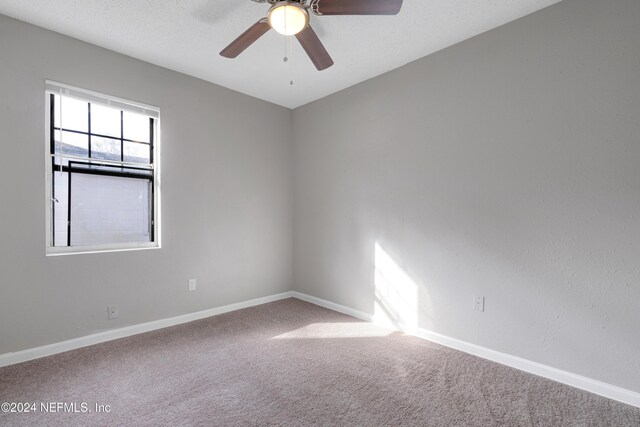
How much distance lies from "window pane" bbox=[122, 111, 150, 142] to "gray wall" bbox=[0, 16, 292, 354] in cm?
17

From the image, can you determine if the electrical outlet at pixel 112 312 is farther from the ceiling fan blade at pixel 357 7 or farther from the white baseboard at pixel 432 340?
the ceiling fan blade at pixel 357 7

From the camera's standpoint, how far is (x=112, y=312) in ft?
8.97

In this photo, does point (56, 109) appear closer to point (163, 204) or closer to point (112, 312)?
point (163, 204)

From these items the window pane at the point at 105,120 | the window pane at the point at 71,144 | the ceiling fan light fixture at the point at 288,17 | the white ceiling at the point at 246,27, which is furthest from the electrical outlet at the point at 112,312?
the ceiling fan light fixture at the point at 288,17

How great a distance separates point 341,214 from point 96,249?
2.40 meters

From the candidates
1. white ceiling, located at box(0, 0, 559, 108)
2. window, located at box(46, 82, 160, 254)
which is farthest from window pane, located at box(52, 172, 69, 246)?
white ceiling, located at box(0, 0, 559, 108)

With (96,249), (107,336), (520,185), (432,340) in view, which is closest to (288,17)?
(520,185)

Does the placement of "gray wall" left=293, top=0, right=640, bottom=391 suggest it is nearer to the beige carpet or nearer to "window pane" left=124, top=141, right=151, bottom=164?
the beige carpet

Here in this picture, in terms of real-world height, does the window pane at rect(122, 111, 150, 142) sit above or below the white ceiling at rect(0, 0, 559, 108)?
below

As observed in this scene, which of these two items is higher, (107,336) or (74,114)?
(74,114)

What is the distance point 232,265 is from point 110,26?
8.00 feet

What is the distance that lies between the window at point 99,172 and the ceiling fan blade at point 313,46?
180 centimetres

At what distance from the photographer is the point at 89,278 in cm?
262

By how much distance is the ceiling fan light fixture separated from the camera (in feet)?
5.45
